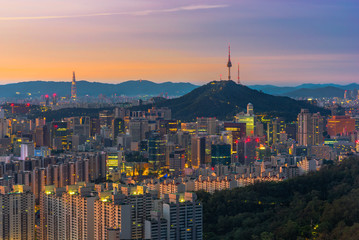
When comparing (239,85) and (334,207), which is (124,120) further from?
(334,207)

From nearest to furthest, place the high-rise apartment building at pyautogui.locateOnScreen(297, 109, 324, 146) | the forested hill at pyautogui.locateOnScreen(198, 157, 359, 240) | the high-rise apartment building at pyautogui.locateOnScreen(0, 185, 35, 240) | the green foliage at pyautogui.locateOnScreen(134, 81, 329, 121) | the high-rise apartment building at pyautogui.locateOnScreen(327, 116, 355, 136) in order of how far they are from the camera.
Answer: the forested hill at pyautogui.locateOnScreen(198, 157, 359, 240)
the high-rise apartment building at pyautogui.locateOnScreen(0, 185, 35, 240)
the high-rise apartment building at pyautogui.locateOnScreen(297, 109, 324, 146)
the high-rise apartment building at pyautogui.locateOnScreen(327, 116, 355, 136)
the green foliage at pyautogui.locateOnScreen(134, 81, 329, 121)

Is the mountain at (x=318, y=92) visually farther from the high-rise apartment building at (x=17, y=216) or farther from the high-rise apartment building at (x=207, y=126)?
the high-rise apartment building at (x=17, y=216)

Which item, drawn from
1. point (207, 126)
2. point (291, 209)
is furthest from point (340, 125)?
point (291, 209)

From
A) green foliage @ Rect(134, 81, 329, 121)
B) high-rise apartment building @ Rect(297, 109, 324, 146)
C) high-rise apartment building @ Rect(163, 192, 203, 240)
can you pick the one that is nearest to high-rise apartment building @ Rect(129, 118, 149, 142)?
green foliage @ Rect(134, 81, 329, 121)

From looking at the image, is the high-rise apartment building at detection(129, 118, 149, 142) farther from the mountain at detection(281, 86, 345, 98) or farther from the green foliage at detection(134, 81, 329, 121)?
the mountain at detection(281, 86, 345, 98)

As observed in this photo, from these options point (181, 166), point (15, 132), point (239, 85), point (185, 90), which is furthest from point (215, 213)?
point (185, 90)
